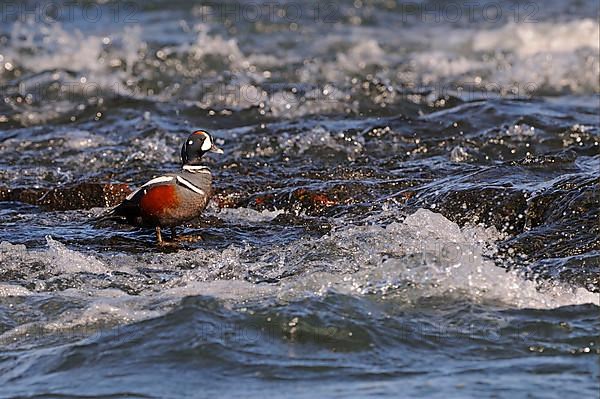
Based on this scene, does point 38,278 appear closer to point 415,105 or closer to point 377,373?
point 377,373

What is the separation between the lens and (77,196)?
731cm

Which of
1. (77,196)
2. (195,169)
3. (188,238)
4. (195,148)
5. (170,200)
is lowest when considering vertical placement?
(188,238)

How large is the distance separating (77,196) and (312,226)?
1739mm

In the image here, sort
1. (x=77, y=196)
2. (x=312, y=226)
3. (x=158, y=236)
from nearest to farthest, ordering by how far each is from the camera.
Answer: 1. (x=158, y=236)
2. (x=312, y=226)
3. (x=77, y=196)

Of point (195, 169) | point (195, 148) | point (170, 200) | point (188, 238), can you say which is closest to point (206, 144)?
point (195, 148)

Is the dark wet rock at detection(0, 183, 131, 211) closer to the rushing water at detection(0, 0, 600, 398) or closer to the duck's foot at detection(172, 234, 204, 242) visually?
the rushing water at detection(0, 0, 600, 398)

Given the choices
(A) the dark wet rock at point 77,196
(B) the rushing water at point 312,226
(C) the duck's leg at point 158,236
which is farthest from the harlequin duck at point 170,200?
(A) the dark wet rock at point 77,196

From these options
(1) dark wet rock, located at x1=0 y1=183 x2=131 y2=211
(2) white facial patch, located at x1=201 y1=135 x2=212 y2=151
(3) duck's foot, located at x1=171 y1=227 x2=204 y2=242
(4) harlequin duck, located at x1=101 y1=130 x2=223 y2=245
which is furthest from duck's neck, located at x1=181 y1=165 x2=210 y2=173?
(1) dark wet rock, located at x1=0 y1=183 x2=131 y2=211

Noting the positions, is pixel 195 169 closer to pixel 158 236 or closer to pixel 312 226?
pixel 158 236

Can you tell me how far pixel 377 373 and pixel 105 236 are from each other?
9.13 ft

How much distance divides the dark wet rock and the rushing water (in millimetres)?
124

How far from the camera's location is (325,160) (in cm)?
808

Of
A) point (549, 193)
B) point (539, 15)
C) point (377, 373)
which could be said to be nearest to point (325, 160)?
point (549, 193)

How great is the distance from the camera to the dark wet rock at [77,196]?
7.29 metres
